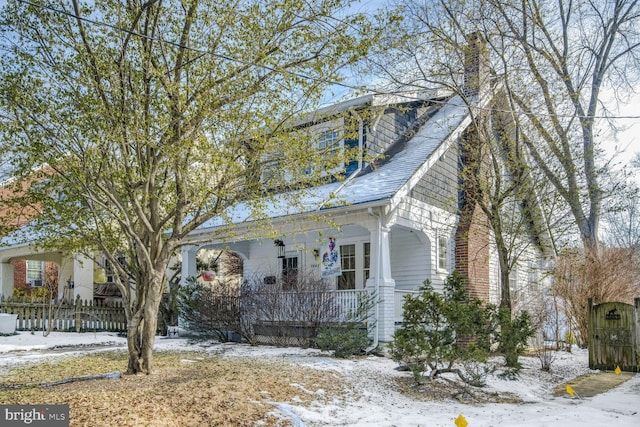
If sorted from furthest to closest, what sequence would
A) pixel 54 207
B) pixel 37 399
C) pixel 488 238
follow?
pixel 488 238 → pixel 54 207 → pixel 37 399

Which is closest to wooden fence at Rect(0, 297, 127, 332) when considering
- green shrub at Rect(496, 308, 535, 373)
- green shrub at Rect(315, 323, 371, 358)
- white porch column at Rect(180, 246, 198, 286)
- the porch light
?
white porch column at Rect(180, 246, 198, 286)

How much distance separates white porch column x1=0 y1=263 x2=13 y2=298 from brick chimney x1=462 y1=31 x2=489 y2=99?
18.8 meters

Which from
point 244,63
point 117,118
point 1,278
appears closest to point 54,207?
point 117,118

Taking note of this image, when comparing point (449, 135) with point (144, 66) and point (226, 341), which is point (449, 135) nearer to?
point (226, 341)

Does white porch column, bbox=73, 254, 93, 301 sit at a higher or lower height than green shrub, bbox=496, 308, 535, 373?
higher

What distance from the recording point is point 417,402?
770 cm

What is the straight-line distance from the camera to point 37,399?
6.24 meters

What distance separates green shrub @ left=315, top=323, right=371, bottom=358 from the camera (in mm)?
11164

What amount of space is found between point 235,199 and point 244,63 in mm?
1931

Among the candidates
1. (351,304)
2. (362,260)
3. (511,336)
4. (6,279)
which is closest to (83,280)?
(6,279)

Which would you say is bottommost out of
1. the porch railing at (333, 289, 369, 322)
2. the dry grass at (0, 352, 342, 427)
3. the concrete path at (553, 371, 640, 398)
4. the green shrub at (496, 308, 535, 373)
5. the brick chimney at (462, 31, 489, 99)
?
the concrete path at (553, 371, 640, 398)

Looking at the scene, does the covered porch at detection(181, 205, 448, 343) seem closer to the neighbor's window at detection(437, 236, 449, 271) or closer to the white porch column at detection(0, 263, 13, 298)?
the neighbor's window at detection(437, 236, 449, 271)

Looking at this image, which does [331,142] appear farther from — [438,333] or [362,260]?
[362,260]

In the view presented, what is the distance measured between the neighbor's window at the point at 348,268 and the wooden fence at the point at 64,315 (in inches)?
330
